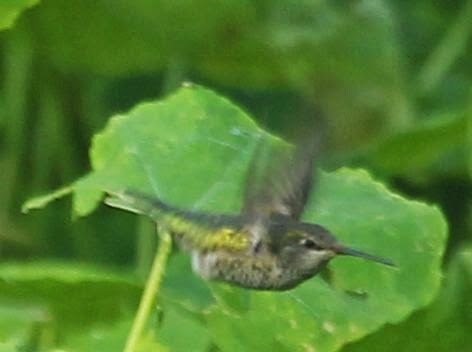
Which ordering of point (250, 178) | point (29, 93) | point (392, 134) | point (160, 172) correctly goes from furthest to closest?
1. point (29, 93)
2. point (392, 134)
3. point (160, 172)
4. point (250, 178)

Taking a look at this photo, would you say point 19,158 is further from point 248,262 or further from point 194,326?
point 248,262

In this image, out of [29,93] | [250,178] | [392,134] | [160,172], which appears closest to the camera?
[250,178]

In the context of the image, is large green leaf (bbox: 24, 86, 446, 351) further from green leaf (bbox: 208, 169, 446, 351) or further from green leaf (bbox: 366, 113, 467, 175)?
green leaf (bbox: 366, 113, 467, 175)

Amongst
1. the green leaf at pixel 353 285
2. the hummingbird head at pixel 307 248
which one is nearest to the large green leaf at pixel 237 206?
the green leaf at pixel 353 285

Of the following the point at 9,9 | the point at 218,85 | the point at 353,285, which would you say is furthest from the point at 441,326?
the point at 218,85

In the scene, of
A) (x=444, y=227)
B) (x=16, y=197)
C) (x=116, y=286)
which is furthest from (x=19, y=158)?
(x=444, y=227)

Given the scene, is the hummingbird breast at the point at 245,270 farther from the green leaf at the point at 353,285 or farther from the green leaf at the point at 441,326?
the green leaf at the point at 441,326
